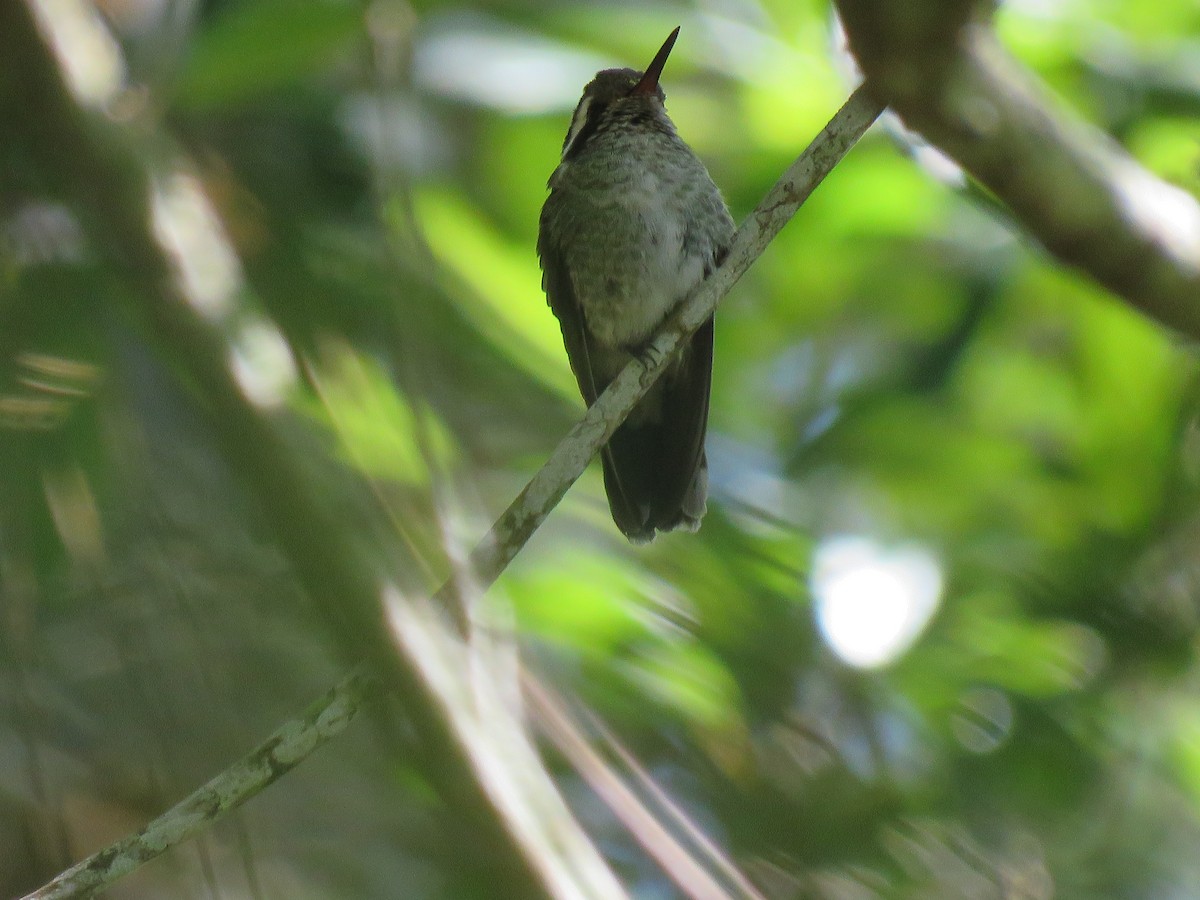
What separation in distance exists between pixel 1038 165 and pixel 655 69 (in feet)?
6.09

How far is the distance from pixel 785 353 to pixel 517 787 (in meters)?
2.65

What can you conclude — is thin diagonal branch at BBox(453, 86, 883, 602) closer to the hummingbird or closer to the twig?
the twig

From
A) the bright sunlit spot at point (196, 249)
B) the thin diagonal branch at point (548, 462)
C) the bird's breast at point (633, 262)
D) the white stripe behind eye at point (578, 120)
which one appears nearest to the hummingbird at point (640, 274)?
the bird's breast at point (633, 262)

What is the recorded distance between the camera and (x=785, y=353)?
400 cm

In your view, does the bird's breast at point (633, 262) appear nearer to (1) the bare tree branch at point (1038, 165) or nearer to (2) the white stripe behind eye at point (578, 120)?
(2) the white stripe behind eye at point (578, 120)

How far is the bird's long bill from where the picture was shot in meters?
3.38

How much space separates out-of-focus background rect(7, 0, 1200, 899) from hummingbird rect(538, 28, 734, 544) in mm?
123

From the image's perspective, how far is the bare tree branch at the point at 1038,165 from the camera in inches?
76.1

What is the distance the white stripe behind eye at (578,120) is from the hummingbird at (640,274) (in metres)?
0.15

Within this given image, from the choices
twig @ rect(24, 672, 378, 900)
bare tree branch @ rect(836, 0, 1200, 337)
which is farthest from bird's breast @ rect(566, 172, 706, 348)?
twig @ rect(24, 672, 378, 900)

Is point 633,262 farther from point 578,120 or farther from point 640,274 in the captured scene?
point 578,120

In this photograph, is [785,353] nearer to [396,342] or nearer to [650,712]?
[650,712]

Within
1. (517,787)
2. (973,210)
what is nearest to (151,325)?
(517,787)

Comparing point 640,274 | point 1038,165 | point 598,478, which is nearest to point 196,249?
point 1038,165
